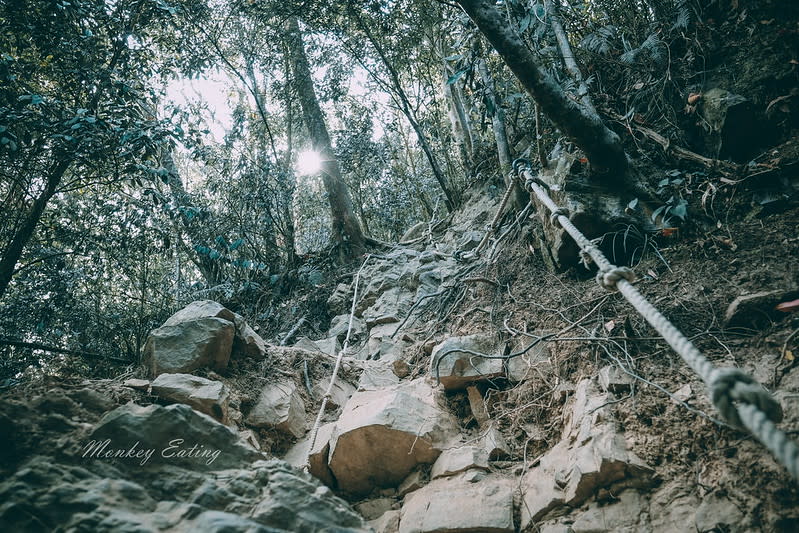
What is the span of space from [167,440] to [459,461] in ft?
4.35

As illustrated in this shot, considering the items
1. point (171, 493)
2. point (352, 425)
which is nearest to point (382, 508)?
point (352, 425)

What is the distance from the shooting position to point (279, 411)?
2.77 m

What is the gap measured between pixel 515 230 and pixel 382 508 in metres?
2.49

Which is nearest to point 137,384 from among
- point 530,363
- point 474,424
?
point 474,424

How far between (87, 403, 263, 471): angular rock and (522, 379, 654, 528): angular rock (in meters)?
1.18

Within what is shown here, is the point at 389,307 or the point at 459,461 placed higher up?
the point at 389,307

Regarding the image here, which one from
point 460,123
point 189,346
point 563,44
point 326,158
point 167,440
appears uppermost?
point 326,158

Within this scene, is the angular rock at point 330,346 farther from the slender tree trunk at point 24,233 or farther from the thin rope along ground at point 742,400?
the thin rope along ground at point 742,400

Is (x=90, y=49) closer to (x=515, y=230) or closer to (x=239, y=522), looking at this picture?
(x=515, y=230)

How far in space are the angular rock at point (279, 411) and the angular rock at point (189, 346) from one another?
425mm

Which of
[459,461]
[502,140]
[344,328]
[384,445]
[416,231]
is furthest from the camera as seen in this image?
[416,231]

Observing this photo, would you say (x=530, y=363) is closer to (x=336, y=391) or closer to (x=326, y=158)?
(x=336, y=391)

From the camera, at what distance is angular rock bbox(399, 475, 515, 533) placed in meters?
1.67

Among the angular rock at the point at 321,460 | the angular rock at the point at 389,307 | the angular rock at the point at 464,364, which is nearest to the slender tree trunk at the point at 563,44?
the angular rock at the point at 464,364
